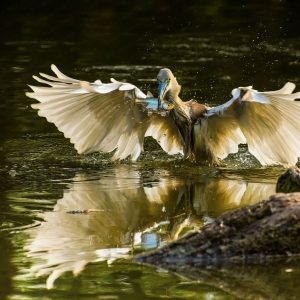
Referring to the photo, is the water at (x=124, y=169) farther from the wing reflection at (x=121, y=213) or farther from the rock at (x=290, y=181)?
the rock at (x=290, y=181)

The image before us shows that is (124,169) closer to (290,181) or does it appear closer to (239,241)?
(290,181)

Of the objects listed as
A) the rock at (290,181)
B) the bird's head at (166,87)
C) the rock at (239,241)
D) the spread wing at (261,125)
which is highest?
the bird's head at (166,87)

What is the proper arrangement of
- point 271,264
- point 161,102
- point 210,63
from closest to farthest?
point 271,264, point 161,102, point 210,63

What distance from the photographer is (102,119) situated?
860 cm

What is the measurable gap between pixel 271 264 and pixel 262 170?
115 inches

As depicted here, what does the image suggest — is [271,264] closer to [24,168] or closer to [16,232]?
[16,232]

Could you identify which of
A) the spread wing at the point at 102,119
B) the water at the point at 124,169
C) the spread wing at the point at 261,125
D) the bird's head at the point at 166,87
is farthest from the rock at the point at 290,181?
the spread wing at the point at 102,119

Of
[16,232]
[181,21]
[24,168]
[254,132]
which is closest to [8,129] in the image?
[24,168]

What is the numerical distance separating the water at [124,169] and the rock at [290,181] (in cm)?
52

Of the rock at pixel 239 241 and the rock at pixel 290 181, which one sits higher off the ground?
the rock at pixel 290 181

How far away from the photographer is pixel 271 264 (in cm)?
549

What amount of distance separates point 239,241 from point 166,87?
2.92 meters

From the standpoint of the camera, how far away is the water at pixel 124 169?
17.5ft

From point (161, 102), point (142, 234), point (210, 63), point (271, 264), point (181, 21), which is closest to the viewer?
point (271, 264)
